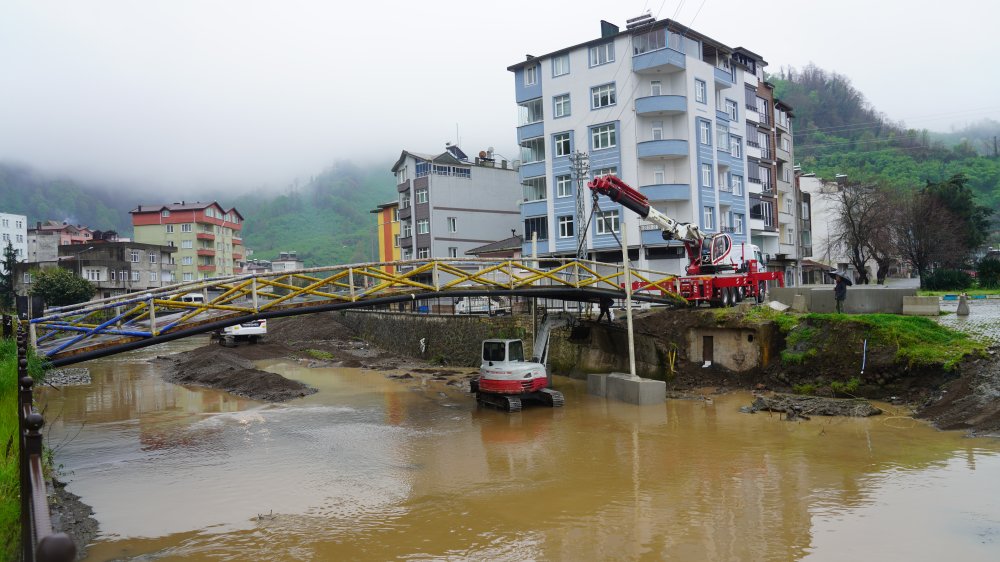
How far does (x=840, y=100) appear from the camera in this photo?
446 ft

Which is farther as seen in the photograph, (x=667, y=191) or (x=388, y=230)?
(x=388, y=230)

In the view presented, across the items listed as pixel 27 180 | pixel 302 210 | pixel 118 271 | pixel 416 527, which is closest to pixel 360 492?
pixel 416 527

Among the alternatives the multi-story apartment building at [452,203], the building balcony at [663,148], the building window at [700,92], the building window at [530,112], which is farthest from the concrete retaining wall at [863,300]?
the multi-story apartment building at [452,203]

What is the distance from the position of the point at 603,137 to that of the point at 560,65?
19.6ft

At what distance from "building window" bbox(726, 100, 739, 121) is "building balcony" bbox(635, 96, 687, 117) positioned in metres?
7.80

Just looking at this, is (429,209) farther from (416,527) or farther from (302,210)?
(302,210)

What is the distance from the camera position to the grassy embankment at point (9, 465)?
22.5ft

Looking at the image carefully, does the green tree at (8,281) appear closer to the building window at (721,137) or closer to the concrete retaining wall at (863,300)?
the building window at (721,137)

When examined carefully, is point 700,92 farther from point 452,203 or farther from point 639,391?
point 639,391

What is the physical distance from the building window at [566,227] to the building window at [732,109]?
46.7 ft

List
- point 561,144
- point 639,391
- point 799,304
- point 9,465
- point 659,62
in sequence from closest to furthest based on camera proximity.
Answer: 1. point 9,465
2. point 639,391
3. point 799,304
4. point 659,62
5. point 561,144

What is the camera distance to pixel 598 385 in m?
25.8

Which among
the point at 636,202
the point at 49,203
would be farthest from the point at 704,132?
the point at 49,203

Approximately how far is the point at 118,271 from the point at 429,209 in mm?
37154
